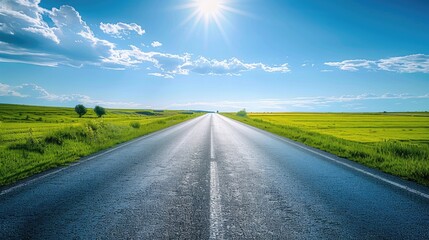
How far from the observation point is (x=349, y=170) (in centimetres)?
791

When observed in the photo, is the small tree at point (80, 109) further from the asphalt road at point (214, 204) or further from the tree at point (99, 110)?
the asphalt road at point (214, 204)

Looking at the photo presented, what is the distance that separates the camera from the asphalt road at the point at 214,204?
3.66 meters

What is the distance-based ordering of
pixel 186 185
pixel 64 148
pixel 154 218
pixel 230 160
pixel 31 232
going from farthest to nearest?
pixel 64 148 → pixel 230 160 → pixel 186 185 → pixel 154 218 → pixel 31 232

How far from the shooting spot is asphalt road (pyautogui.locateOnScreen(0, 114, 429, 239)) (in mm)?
3662

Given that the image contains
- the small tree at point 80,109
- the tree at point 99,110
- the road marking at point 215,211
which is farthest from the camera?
the tree at point 99,110

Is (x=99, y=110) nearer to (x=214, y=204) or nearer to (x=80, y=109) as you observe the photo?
(x=80, y=109)

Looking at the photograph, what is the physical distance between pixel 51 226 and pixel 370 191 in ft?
→ 18.9

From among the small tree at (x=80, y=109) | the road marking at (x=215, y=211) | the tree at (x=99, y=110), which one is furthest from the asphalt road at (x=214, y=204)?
the tree at (x=99, y=110)

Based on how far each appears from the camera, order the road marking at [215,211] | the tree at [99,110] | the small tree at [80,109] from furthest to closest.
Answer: the tree at [99,110] < the small tree at [80,109] < the road marking at [215,211]

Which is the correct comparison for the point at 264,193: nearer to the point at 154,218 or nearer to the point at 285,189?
the point at 285,189

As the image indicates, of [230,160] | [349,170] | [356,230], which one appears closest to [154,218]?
[356,230]

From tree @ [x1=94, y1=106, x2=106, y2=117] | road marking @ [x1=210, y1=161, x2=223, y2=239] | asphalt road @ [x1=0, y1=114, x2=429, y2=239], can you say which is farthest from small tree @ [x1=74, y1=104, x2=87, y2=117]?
road marking @ [x1=210, y1=161, x2=223, y2=239]

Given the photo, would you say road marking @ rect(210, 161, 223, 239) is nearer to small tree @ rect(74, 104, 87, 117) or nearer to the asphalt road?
the asphalt road

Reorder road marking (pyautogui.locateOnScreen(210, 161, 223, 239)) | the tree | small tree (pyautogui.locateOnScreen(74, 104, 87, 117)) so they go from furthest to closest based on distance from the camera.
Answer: the tree, small tree (pyautogui.locateOnScreen(74, 104, 87, 117)), road marking (pyautogui.locateOnScreen(210, 161, 223, 239))
